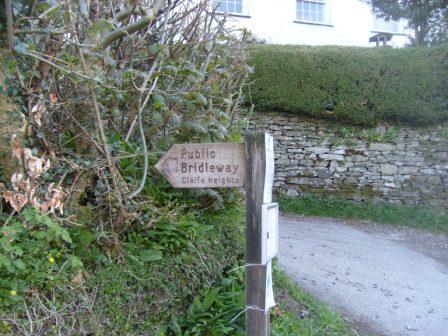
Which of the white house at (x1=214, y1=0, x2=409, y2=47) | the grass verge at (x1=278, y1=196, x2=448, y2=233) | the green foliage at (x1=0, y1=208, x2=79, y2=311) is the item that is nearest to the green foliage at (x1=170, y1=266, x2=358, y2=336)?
the green foliage at (x1=0, y1=208, x2=79, y2=311)

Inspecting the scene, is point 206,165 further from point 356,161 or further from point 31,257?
point 356,161

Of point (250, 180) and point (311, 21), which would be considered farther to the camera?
point (311, 21)

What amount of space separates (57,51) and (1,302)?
205cm

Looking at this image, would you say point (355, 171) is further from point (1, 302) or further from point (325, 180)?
point (1, 302)

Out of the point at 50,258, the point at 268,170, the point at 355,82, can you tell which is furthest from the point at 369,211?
the point at 50,258

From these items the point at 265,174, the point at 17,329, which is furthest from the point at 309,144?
the point at 17,329

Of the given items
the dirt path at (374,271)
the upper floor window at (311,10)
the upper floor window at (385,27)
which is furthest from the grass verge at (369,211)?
the upper floor window at (385,27)

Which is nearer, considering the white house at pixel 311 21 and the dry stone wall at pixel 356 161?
the dry stone wall at pixel 356 161

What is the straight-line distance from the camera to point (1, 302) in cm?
278

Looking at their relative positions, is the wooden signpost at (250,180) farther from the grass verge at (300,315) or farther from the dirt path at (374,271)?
the dirt path at (374,271)

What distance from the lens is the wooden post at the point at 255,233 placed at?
9.64 ft

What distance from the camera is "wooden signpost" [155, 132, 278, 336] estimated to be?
2.94m

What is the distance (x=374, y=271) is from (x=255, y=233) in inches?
166

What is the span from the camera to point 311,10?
17.8 meters
